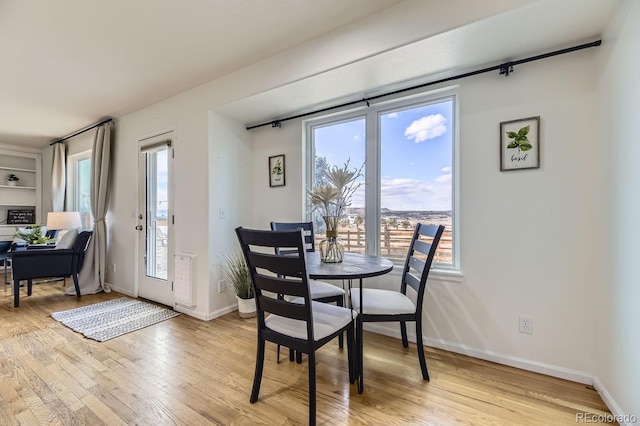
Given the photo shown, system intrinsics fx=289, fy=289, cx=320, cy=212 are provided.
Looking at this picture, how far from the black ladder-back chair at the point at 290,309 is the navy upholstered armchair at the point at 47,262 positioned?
135 inches

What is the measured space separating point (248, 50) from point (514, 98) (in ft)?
6.70

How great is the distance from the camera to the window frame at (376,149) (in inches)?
Answer: 90.4

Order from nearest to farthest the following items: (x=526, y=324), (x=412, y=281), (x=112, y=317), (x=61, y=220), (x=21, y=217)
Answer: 1. (x=526, y=324)
2. (x=412, y=281)
3. (x=112, y=317)
4. (x=61, y=220)
5. (x=21, y=217)

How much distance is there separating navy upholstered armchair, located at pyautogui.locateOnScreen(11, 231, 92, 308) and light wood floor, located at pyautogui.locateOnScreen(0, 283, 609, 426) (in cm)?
119

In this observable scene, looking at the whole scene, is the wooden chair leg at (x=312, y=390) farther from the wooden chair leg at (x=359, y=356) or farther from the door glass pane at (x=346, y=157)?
the door glass pane at (x=346, y=157)

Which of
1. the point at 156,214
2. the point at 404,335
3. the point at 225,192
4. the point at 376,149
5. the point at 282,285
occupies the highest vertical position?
the point at 376,149

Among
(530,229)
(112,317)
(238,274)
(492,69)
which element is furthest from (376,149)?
(112,317)

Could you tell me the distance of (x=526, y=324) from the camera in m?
1.98

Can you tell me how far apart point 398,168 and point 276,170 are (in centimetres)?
135

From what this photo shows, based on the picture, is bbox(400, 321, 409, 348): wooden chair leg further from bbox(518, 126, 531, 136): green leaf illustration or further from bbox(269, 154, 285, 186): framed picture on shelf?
bbox(269, 154, 285, 186): framed picture on shelf

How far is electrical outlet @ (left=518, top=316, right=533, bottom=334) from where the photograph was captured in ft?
6.44

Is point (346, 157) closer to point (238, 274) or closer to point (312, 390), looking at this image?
point (238, 274)

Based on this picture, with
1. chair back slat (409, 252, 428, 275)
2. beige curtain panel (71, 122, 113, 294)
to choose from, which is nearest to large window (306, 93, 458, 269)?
chair back slat (409, 252, 428, 275)

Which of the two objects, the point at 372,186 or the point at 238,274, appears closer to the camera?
the point at 372,186
